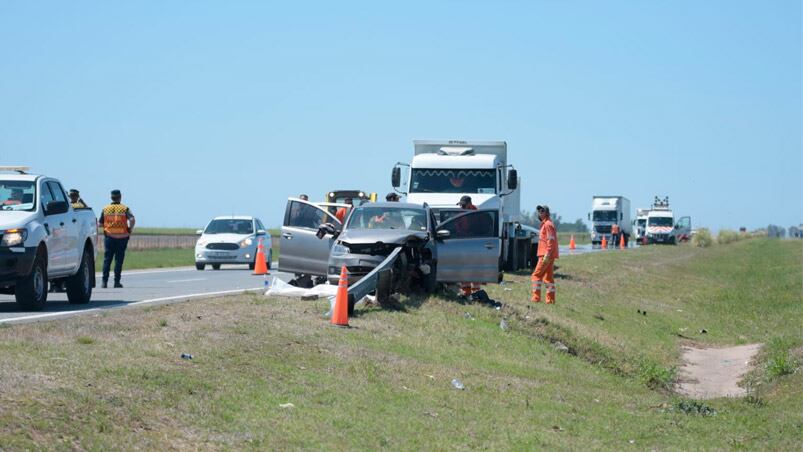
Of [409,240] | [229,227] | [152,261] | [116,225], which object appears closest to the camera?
[409,240]

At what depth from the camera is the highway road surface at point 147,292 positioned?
16398mm

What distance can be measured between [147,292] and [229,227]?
13574 mm

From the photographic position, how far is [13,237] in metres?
16.0

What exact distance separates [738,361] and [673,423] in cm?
1044

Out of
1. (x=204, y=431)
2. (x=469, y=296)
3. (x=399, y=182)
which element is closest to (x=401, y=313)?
(x=469, y=296)

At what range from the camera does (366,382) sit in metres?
11.6

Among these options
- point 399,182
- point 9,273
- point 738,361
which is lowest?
point 738,361

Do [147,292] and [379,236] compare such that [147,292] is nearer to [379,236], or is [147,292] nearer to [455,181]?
[379,236]

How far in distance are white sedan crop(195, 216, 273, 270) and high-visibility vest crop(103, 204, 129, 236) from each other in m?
11.6

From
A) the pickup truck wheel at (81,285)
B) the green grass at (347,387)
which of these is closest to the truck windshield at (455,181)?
the green grass at (347,387)

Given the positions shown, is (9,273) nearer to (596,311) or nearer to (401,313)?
(401,313)

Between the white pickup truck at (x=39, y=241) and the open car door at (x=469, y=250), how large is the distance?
5.80 m

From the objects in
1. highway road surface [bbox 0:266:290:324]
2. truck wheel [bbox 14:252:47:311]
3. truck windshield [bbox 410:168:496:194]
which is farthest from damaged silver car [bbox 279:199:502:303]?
truck windshield [bbox 410:168:496:194]

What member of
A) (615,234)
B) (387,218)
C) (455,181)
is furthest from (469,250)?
(615,234)
